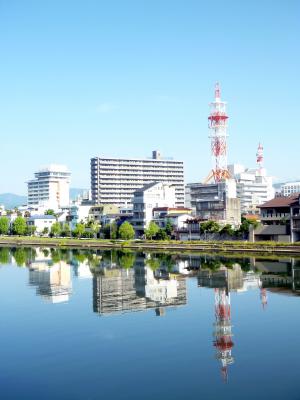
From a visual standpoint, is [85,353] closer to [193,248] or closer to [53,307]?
[53,307]

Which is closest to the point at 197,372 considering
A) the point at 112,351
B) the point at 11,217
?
the point at 112,351

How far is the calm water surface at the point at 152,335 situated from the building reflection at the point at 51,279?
11 cm

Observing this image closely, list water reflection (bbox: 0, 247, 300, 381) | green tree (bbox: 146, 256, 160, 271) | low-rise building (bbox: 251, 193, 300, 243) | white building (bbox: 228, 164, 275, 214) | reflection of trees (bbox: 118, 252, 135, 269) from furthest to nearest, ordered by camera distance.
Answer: white building (bbox: 228, 164, 275, 214) < low-rise building (bbox: 251, 193, 300, 243) < reflection of trees (bbox: 118, 252, 135, 269) < green tree (bbox: 146, 256, 160, 271) < water reflection (bbox: 0, 247, 300, 381)

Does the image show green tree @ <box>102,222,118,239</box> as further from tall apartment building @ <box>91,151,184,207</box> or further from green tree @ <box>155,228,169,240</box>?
tall apartment building @ <box>91,151,184,207</box>

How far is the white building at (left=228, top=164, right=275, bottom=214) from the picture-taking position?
339 ft

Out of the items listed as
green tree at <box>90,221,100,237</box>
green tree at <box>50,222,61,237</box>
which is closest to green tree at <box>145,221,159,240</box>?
green tree at <box>90,221,100,237</box>

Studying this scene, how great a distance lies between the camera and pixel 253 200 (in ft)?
342

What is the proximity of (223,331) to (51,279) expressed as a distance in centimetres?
1850

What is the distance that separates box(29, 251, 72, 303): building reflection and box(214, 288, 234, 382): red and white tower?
8.22m

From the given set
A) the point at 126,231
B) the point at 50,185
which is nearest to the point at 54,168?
the point at 50,185

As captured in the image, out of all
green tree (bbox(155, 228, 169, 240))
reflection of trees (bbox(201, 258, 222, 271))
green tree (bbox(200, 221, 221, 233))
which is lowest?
reflection of trees (bbox(201, 258, 222, 271))

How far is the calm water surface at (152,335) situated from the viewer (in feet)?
49.5

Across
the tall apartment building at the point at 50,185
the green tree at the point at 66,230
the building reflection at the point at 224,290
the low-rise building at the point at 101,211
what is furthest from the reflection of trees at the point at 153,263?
the tall apartment building at the point at 50,185

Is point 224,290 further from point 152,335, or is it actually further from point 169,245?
point 169,245
